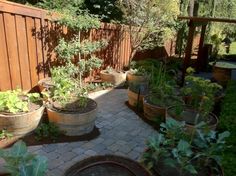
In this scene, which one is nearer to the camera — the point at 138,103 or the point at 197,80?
the point at 197,80

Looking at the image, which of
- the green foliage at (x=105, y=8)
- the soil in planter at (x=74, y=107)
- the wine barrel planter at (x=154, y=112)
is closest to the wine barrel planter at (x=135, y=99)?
the wine barrel planter at (x=154, y=112)

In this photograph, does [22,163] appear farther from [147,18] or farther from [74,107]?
[147,18]

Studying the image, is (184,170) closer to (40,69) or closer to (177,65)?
(40,69)

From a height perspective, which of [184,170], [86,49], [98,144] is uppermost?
[86,49]

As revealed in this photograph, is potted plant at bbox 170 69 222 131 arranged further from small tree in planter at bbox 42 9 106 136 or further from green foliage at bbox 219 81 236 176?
small tree in planter at bbox 42 9 106 136

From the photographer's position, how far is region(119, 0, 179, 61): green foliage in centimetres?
779

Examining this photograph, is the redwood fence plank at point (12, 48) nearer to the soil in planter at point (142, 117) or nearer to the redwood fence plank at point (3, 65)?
the redwood fence plank at point (3, 65)

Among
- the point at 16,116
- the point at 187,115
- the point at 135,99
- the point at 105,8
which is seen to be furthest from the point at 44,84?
the point at 105,8

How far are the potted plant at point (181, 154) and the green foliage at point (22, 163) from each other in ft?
3.57

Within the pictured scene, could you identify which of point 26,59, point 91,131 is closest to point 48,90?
point 26,59

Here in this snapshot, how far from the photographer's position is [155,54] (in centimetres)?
1166

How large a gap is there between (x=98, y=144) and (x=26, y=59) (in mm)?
2304

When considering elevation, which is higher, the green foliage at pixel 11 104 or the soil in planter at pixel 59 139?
the green foliage at pixel 11 104

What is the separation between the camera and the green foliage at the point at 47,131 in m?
3.87
